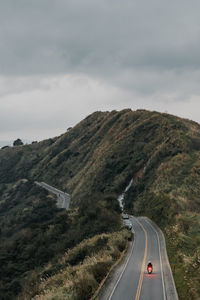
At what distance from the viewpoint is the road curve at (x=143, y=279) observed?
19.4m

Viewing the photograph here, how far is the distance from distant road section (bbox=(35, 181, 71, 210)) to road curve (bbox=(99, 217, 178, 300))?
153 feet

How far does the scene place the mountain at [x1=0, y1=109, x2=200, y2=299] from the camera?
116 feet

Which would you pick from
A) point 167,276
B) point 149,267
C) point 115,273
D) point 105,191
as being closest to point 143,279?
point 149,267

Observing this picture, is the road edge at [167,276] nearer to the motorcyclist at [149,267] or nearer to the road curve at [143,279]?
the road curve at [143,279]

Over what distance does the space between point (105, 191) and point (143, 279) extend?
5214 centimetres

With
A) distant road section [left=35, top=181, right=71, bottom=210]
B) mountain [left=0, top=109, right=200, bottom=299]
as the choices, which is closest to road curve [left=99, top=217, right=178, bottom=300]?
mountain [left=0, top=109, right=200, bottom=299]

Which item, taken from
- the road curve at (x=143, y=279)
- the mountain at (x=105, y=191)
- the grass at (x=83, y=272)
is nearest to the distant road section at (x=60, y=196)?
the mountain at (x=105, y=191)

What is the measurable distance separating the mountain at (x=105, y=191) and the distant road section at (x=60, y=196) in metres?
2.32

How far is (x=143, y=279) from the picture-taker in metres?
22.5

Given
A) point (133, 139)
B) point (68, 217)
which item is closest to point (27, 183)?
point (133, 139)

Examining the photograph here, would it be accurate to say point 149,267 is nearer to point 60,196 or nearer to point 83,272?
point 83,272

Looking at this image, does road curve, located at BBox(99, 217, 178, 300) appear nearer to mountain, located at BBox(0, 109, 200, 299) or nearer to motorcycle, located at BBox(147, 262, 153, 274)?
motorcycle, located at BBox(147, 262, 153, 274)

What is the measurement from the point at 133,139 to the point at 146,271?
6569cm

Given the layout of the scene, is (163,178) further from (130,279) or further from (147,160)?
(130,279)
